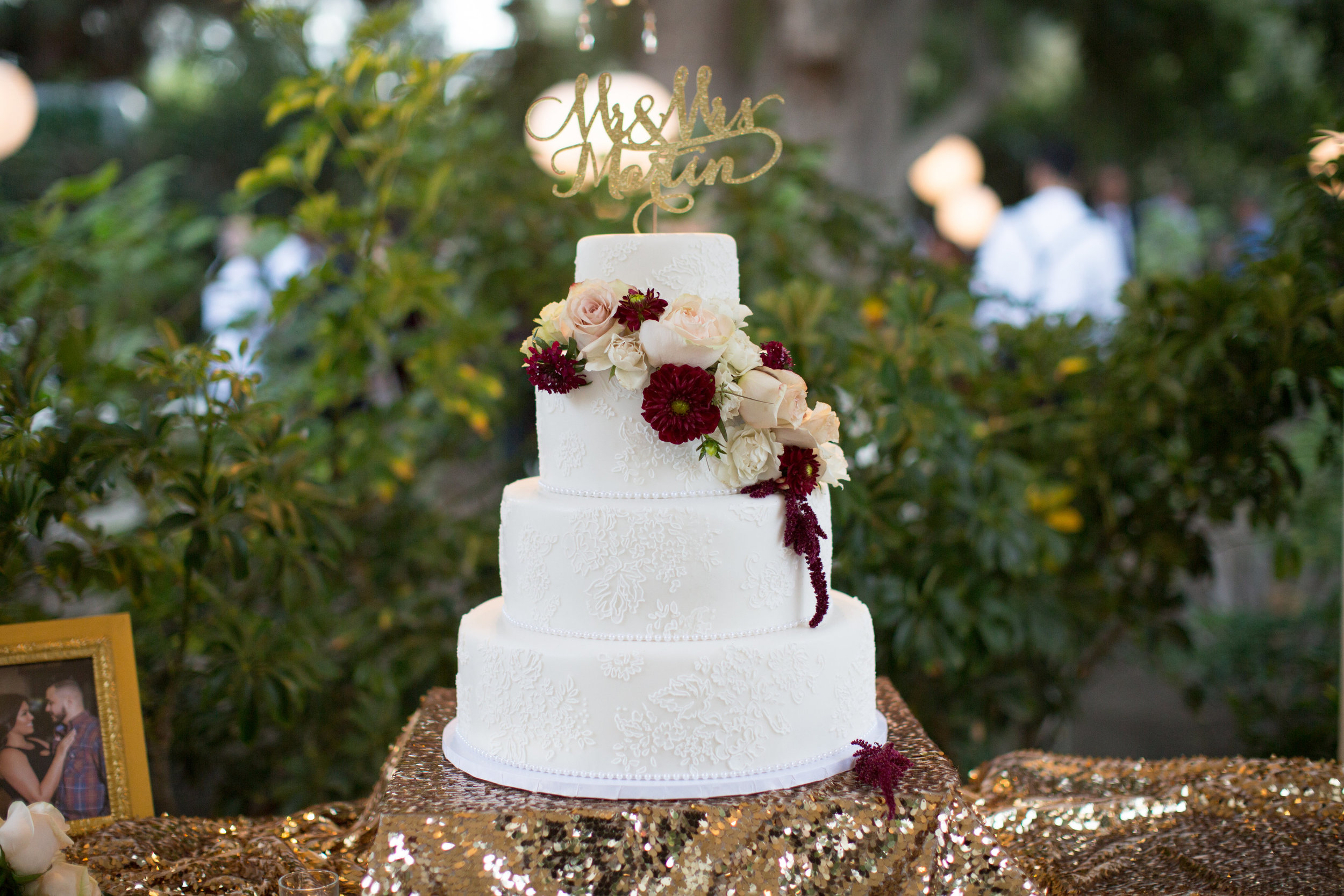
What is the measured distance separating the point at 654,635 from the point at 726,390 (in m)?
0.45

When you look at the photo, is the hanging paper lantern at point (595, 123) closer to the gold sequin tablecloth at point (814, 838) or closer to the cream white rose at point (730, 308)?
the cream white rose at point (730, 308)

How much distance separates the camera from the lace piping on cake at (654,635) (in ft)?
5.60

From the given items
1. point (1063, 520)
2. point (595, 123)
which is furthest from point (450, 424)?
point (1063, 520)

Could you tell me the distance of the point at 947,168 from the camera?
28.8 feet

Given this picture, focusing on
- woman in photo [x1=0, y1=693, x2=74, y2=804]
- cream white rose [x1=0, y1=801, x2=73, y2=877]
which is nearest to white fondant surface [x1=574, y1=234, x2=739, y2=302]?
cream white rose [x1=0, y1=801, x2=73, y2=877]

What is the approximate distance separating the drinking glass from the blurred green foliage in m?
0.55

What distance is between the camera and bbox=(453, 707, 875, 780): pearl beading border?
167cm

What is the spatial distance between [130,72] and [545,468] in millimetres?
10351

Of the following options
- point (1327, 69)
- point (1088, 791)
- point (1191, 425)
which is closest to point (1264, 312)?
point (1191, 425)

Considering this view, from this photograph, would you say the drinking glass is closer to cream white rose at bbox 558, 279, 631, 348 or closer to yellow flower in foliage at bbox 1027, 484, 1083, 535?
cream white rose at bbox 558, 279, 631, 348

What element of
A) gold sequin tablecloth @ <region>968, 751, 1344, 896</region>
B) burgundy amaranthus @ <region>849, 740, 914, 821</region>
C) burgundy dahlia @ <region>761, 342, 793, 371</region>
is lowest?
gold sequin tablecloth @ <region>968, 751, 1344, 896</region>

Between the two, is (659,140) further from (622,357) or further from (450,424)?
(450,424)

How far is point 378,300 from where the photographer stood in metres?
2.89

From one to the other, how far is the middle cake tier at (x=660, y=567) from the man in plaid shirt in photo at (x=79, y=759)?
96 centimetres
